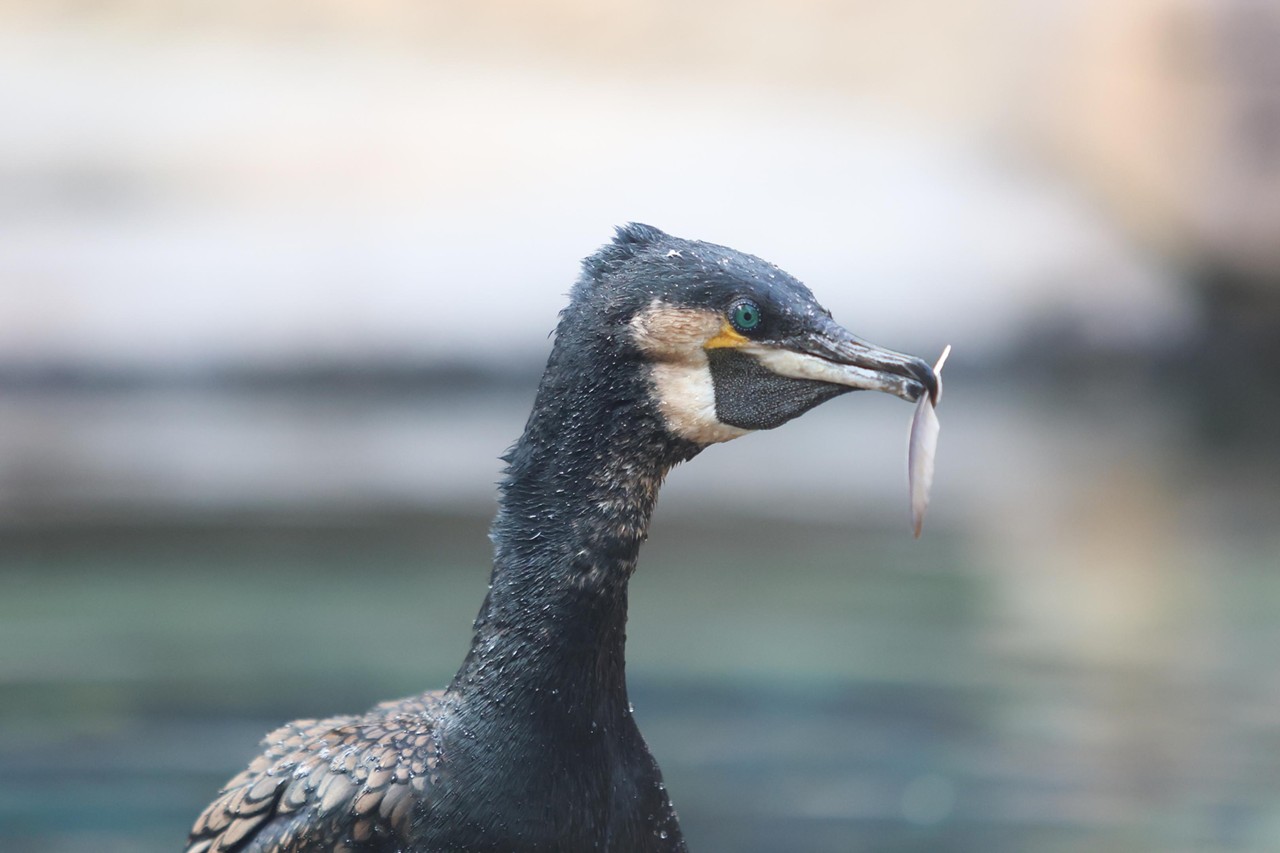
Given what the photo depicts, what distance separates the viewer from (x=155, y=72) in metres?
15.2

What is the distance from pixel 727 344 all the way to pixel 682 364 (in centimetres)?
8

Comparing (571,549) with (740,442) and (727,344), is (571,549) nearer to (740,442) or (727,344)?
(727,344)

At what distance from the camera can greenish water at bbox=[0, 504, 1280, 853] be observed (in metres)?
5.52

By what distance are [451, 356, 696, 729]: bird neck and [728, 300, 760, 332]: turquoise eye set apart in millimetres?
169

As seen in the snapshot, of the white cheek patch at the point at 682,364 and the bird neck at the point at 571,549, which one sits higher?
the white cheek patch at the point at 682,364

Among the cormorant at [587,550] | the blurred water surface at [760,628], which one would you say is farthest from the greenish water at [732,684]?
the cormorant at [587,550]

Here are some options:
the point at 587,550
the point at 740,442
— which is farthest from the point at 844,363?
the point at 740,442

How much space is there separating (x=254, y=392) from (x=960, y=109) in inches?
265

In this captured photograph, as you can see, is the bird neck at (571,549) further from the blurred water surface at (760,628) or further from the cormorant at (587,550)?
the blurred water surface at (760,628)

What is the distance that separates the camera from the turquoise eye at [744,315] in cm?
264

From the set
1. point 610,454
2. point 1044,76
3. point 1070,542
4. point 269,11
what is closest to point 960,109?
point 1044,76

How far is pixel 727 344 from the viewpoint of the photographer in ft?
8.68

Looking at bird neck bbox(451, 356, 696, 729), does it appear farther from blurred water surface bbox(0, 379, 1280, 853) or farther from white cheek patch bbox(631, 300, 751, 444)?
blurred water surface bbox(0, 379, 1280, 853)

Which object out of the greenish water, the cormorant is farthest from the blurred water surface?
the cormorant
